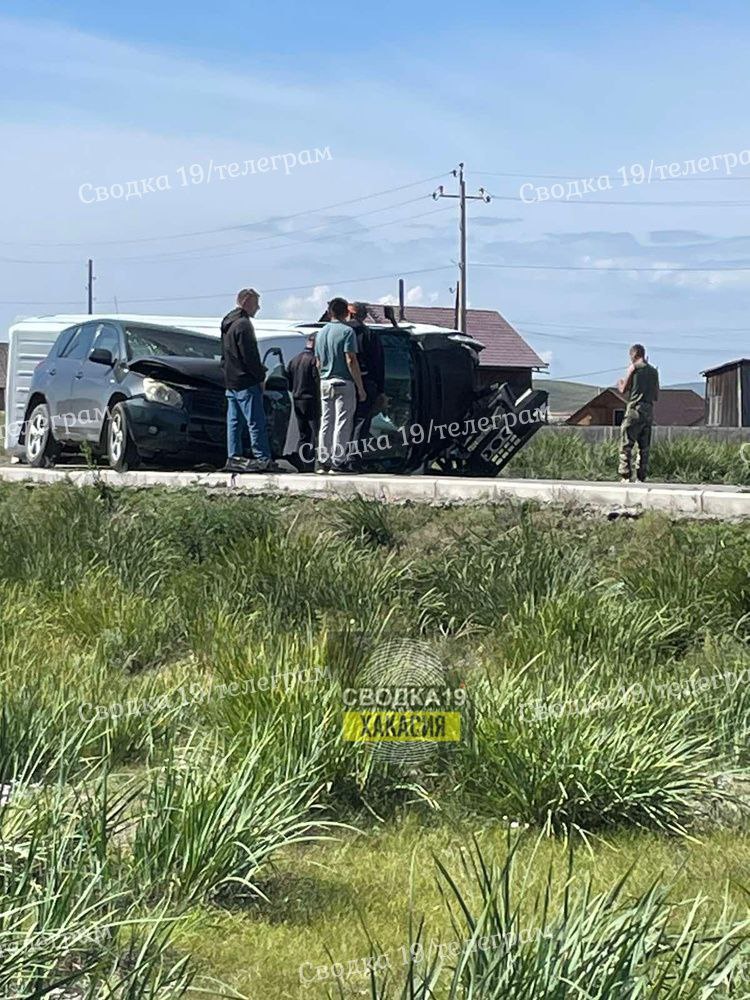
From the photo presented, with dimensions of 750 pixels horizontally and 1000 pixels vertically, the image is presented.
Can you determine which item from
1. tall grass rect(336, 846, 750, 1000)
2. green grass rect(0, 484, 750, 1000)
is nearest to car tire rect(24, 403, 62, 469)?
green grass rect(0, 484, 750, 1000)

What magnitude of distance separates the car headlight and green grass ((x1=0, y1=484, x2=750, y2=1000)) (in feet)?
11.7

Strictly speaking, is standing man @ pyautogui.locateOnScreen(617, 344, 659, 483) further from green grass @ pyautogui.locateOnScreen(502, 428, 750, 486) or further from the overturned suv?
green grass @ pyautogui.locateOnScreen(502, 428, 750, 486)

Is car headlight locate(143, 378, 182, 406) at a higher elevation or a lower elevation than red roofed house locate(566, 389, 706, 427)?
lower

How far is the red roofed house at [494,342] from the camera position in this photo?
6869 cm

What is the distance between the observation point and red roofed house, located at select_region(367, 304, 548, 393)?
6869 centimetres

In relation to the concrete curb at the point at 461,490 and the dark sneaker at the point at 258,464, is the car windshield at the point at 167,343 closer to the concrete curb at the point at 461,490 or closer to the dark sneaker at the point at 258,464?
the dark sneaker at the point at 258,464

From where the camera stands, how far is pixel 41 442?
17.1m

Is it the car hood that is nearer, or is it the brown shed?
the car hood

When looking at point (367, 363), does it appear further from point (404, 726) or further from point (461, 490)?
point (404, 726)

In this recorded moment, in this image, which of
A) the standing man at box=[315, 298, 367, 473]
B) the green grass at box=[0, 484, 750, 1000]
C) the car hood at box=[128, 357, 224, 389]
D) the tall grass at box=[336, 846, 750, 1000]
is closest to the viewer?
the tall grass at box=[336, 846, 750, 1000]

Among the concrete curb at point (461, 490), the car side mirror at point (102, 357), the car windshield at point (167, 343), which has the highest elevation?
the car windshield at point (167, 343)

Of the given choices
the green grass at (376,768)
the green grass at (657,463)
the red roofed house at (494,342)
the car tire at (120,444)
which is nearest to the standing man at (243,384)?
the car tire at (120,444)

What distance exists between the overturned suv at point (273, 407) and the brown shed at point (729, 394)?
143ft

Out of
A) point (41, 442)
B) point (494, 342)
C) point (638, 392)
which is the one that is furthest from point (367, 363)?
point (494, 342)
